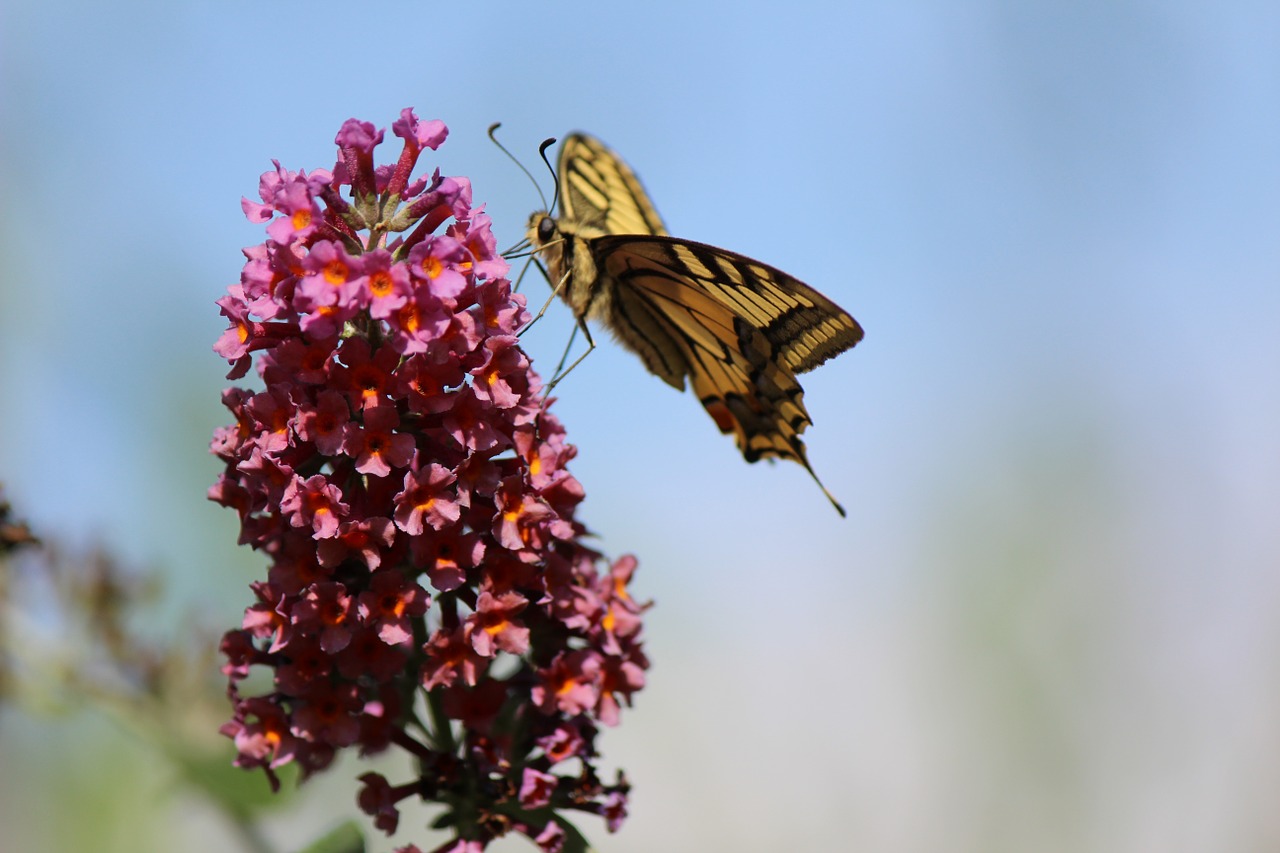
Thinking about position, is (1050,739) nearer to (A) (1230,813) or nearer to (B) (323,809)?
(A) (1230,813)

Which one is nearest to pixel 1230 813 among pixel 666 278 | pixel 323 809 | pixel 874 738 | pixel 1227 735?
pixel 1227 735

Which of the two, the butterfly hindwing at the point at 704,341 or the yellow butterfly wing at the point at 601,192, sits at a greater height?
the yellow butterfly wing at the point at 601,192

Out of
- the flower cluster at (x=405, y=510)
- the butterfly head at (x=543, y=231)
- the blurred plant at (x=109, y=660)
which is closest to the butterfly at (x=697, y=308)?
the butterfly head at (x=543, y=231)

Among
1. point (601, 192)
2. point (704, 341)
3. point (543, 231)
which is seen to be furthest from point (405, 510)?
point (601, 192)

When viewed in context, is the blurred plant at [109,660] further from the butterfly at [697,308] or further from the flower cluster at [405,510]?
the butterfly at [697,308]

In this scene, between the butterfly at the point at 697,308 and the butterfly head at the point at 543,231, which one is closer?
the butterfly at the point at 697,308

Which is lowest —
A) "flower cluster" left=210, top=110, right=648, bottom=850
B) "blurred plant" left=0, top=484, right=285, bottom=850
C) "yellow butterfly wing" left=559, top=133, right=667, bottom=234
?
"flower cluster" left=210, top=110, right=648, bottom=850

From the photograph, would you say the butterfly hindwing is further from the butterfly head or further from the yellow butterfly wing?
the yellow butterfly wing

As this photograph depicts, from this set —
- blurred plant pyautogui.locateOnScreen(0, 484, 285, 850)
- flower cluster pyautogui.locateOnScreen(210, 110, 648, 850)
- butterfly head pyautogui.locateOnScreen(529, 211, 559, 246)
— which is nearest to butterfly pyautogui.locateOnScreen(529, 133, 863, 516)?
butterfly head pyautogui.locateOnScreen(529, 211, 559, 246)
